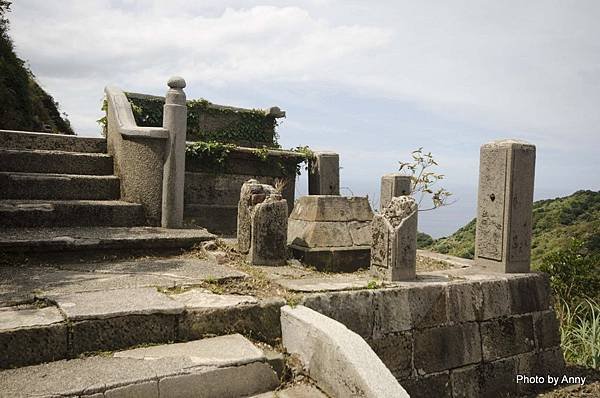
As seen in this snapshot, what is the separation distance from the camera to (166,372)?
299 centimetres

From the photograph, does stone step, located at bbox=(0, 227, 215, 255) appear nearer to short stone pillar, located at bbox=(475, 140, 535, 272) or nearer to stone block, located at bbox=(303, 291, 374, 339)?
stone block, located at bbox=(303, 291, 374, 339)

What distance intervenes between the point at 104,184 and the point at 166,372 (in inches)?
186

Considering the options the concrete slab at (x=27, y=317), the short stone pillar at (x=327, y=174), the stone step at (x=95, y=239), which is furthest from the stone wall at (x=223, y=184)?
the concrete slab at (x=27, y=317)

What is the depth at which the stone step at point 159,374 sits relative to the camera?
274 centimetres

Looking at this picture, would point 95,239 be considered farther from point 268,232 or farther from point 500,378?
point 500,378

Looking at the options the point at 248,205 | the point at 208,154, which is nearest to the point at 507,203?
the point at 248,205

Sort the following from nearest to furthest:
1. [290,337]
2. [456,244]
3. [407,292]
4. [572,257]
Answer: [290,337] < [407,292] < [572,257] < [456,244]

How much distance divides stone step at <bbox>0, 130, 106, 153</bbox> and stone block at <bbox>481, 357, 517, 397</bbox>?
661 cm

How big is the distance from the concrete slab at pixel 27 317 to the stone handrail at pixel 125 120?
3670mm

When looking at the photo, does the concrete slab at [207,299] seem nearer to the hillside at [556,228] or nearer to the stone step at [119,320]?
the stone step at [119,320]

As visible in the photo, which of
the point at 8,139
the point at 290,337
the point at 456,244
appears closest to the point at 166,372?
the point at 290,337

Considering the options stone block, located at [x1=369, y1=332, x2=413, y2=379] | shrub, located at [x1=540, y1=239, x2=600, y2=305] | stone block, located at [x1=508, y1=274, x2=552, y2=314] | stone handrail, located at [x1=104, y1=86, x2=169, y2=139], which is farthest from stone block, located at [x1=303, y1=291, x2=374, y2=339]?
shrub, located at [x1=540, y1=239, x2=600, y2=305]

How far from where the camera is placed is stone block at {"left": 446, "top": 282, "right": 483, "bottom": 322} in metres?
5.26

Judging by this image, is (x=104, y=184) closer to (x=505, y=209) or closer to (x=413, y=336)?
(x=413, y=336)
